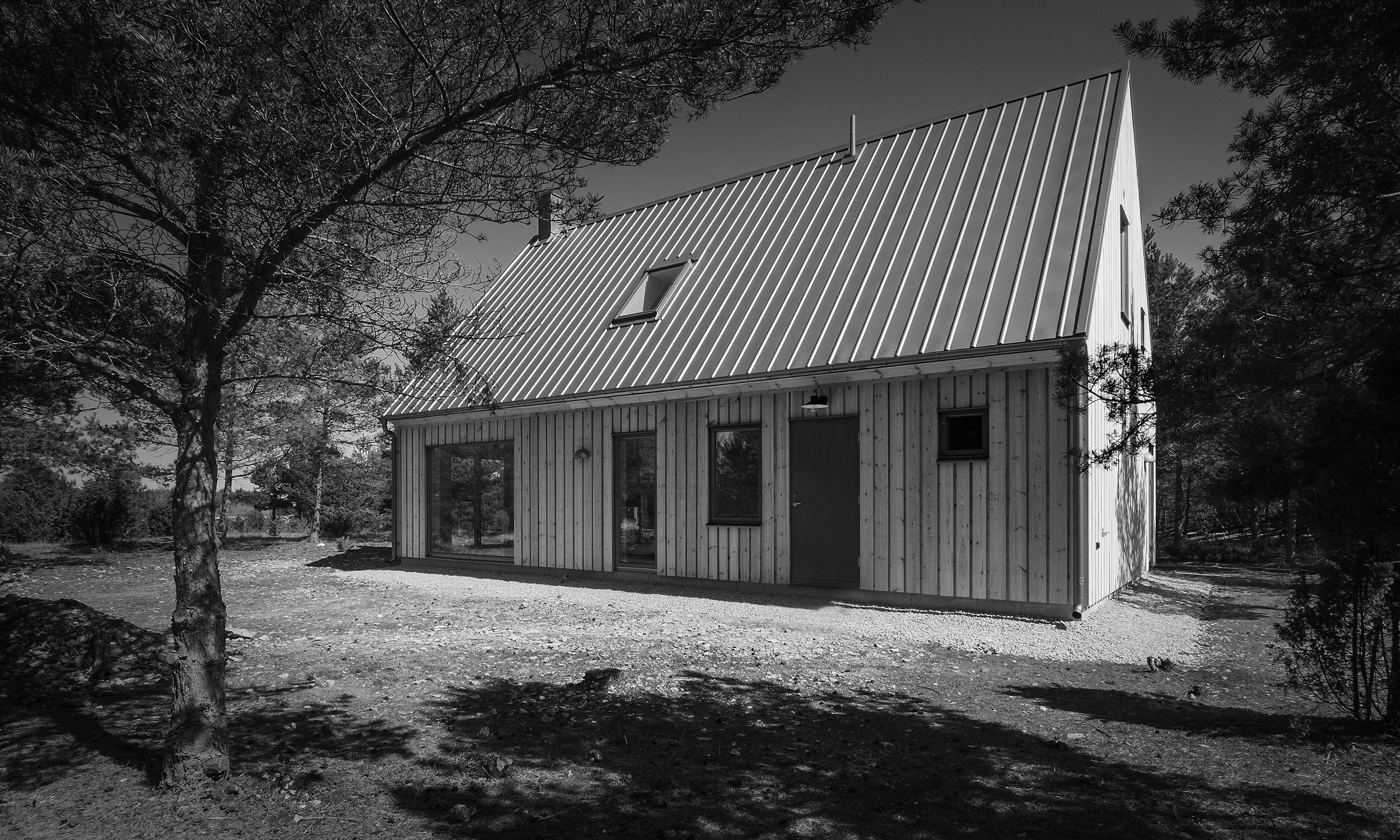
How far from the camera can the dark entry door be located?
992cm

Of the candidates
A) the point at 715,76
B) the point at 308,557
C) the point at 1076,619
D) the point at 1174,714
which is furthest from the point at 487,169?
the point at 308,557

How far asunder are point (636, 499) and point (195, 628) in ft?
27.2

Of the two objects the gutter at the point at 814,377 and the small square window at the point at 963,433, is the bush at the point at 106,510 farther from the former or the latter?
the small square window at the point at 963,433

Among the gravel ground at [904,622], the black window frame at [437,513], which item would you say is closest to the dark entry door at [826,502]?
the gravel ground at [904,622]

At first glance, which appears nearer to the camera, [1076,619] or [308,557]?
[1076,619]

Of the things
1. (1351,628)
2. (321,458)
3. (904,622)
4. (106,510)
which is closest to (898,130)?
(904,622)

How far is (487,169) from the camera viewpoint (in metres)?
4.56

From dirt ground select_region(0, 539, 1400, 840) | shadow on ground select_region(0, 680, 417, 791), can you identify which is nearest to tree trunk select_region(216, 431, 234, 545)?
dirt ground select_region(0, 539, 1400, 840)

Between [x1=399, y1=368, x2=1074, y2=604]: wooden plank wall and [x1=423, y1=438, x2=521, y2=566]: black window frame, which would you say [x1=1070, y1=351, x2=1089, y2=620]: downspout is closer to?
[x1=399, y1=368, x2=1074, y2=604]: wooden plank wall

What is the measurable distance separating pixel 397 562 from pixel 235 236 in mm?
12261

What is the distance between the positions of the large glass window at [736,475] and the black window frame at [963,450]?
7.92ft

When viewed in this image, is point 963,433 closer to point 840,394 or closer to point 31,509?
point 840,394

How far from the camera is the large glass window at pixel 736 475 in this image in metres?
10.8

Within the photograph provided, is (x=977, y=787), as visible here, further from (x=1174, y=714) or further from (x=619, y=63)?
(x=619, y=63)
